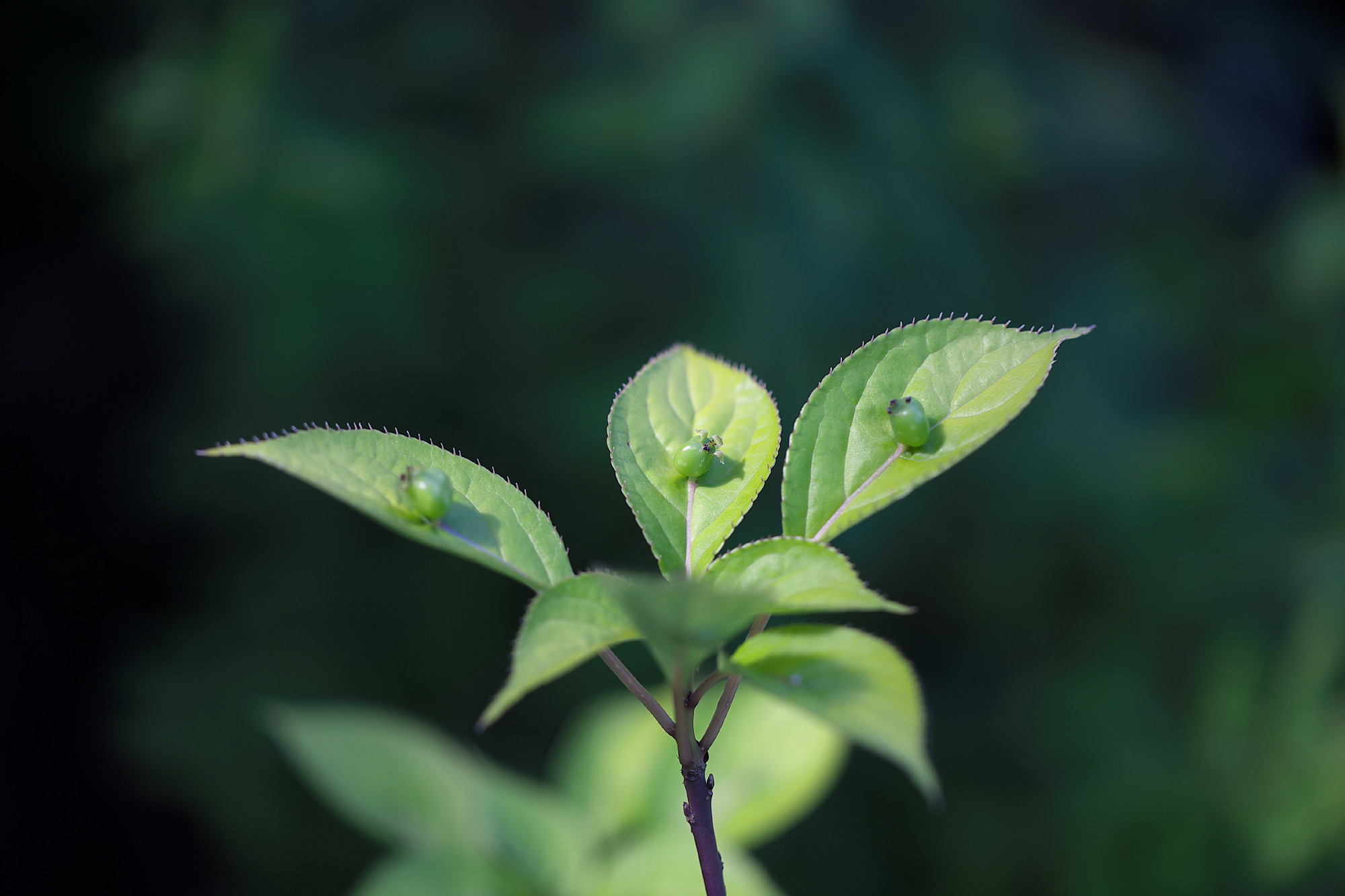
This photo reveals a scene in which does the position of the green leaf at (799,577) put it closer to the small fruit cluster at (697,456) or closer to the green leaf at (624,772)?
the small fruit cluster at (697,456)

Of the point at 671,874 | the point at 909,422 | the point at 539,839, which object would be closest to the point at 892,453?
the point at 909,422

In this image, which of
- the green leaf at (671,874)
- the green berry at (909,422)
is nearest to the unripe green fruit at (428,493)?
the green berry at (909,422)

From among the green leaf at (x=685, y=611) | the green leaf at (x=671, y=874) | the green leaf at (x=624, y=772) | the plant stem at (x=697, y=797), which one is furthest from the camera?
the green leaf at (x=624, y=772)

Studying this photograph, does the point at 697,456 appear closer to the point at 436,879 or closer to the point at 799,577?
the point at 799,577

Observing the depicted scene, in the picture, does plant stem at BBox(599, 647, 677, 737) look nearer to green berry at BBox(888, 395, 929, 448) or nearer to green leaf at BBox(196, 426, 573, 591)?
green leaf at BBox(196, 426, 573, 591)

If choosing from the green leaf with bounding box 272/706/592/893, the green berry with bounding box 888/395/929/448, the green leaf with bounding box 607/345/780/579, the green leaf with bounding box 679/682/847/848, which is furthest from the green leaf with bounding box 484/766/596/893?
the green berry with bounding box 888/395/929/448
